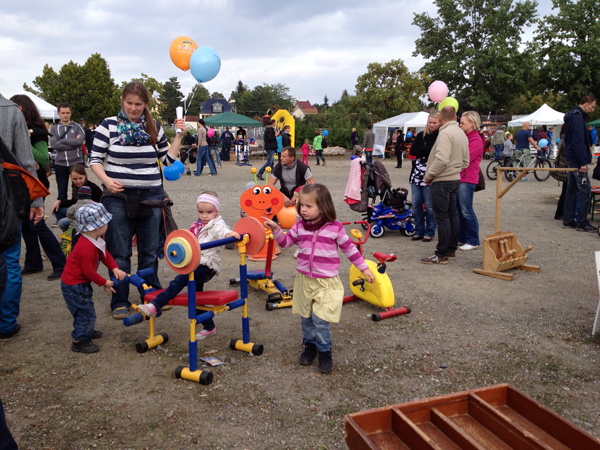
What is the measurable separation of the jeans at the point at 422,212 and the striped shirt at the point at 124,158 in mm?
4325

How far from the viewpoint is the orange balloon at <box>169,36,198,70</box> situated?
711 cm

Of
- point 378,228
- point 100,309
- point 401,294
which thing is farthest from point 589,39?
point 100,309

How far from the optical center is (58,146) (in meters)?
7.55

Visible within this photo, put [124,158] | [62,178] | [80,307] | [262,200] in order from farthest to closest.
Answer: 1. [62,178]
2. [262,200]
3. [124,158]
4. [80,307]

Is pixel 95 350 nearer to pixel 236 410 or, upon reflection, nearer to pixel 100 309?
pixel 100 309

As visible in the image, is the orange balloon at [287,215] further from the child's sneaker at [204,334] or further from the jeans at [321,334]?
the jeans at [321,334]

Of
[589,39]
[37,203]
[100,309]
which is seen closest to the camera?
[37,203]

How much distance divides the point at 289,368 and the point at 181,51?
5.57 metres

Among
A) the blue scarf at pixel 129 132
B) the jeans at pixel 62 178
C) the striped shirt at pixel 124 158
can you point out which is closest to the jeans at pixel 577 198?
the striped shirt at pixel 124 158

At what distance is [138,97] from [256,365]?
8.11 feet

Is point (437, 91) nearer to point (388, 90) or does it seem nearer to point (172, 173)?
point (172, 173)

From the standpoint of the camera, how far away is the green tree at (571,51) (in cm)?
3531

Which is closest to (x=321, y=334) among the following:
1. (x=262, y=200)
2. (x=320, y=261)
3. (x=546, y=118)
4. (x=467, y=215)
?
(x=320, y=261)

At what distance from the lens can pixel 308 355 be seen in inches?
142
